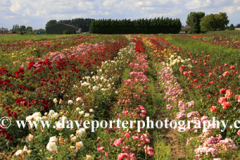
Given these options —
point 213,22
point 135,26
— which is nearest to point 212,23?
point 213,22

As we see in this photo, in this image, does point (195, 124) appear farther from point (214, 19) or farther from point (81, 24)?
point (81, 24)

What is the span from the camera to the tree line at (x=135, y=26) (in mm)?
54594

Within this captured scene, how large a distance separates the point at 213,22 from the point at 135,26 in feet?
76.8

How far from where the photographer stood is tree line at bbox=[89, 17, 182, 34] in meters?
54.6

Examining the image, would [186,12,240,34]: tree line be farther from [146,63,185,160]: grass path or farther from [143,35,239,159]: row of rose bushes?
[146,63,185,160]: grass path

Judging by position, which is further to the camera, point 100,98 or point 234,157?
point 100,98

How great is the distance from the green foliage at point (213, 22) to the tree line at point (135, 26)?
381 inches

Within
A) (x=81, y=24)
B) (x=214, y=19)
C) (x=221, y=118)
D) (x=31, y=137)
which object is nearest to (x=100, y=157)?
(x=31, y=137)

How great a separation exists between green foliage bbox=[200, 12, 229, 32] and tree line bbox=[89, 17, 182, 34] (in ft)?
31.7

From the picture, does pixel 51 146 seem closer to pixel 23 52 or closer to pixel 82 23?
pixel 23 52

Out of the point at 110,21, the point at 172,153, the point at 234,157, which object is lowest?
the point at 172,153

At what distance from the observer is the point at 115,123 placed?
4.33 meters

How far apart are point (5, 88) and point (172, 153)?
15.1ft

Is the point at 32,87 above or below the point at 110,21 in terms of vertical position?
below
